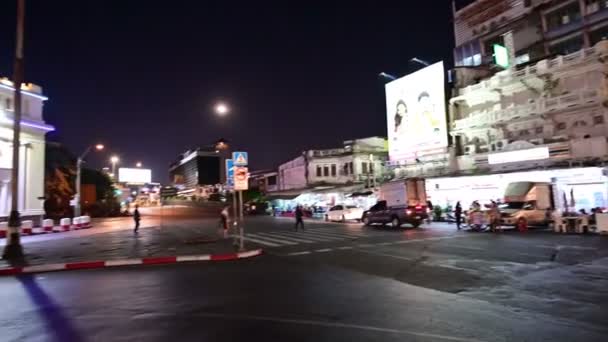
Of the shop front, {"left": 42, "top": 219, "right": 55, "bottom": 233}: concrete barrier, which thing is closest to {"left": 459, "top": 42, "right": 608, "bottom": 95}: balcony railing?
the shop front

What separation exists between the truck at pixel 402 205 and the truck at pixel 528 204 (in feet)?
16.3

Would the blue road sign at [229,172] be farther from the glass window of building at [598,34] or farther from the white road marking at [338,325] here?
the glass window of building at [598,34]

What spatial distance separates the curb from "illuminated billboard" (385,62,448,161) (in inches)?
1120

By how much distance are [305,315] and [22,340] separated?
4.11 meters

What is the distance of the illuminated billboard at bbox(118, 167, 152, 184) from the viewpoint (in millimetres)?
75500

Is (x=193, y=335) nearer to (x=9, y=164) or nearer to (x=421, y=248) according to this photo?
(x=421, y=248)

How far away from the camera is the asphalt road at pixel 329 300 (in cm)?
582

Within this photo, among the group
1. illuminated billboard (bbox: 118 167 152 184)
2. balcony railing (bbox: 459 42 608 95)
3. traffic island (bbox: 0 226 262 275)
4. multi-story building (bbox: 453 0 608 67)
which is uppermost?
multi-story building (bbox: 453 0 608 67)

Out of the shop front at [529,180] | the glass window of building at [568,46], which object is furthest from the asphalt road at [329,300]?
the glass window of building at [568,46]

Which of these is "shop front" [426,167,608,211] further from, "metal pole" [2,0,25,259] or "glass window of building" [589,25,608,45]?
"metal pole" [2,0,25,259]

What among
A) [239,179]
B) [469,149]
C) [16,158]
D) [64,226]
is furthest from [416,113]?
[16,158]

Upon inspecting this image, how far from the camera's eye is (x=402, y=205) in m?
27.4

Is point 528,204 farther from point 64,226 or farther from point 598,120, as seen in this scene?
point 64,226

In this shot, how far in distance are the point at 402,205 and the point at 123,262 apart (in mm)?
18754
